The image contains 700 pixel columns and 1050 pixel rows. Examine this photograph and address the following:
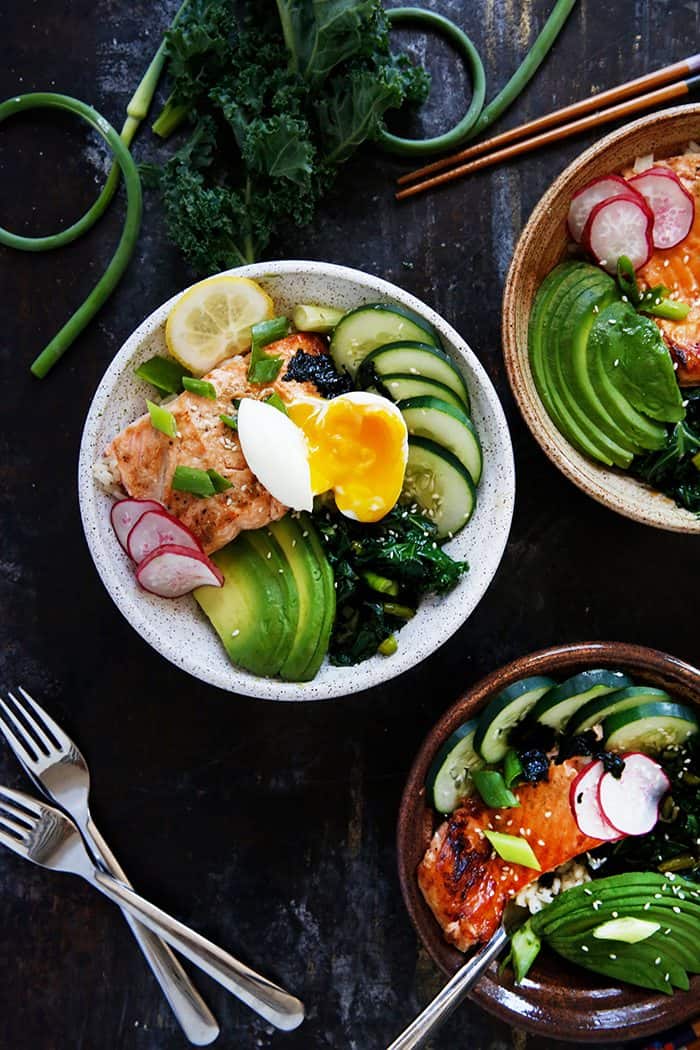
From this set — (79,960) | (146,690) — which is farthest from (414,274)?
(79,960)

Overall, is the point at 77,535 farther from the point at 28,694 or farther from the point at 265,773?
the point at 265,773

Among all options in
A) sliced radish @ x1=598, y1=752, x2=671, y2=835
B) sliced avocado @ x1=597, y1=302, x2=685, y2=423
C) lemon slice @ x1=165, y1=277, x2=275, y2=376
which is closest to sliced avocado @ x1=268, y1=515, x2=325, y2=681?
lemon slice @ x1=165, y1=277, x2=275, y2=376

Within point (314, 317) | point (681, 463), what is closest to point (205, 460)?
point (314, 317)

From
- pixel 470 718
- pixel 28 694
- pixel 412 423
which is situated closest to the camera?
pixel 412 423

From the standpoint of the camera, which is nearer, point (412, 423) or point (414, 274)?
point (412, 423)

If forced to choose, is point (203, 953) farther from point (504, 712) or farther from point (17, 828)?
point (504, 712)

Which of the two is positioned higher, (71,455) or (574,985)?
(71,455)

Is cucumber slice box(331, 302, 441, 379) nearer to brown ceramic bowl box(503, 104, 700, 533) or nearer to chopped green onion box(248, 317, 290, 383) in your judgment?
chopped green onion box(248, 317, 290, 383)
